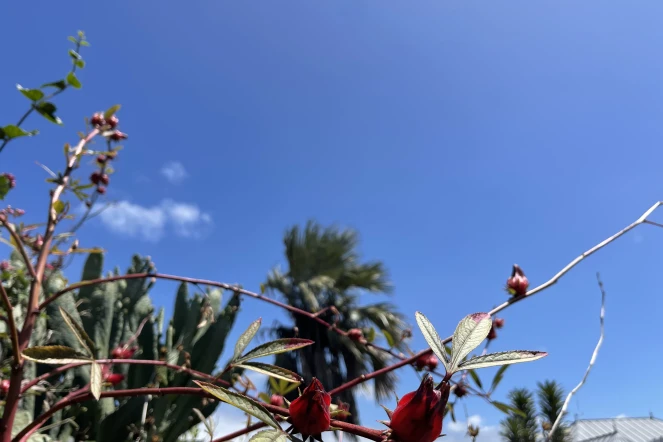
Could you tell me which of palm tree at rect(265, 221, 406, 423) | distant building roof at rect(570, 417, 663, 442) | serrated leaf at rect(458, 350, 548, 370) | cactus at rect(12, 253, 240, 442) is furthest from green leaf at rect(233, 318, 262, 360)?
distant building roof at rect(570, 417, 663, 442)

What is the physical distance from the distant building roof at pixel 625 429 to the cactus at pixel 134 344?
988 centimetres

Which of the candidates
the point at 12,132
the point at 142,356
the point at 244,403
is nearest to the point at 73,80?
the point at 12,132

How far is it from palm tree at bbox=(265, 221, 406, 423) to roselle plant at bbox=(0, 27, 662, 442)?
578 centimetres

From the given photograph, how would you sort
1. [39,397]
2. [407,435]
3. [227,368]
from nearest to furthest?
[407,435] < [227,368] < [39,397]

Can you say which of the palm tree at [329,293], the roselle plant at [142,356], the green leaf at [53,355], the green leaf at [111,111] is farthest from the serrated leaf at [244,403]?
the palm tree at [329,293]

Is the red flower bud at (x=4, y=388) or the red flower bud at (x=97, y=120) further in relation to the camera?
the red flower bud at (x=97, y=120)

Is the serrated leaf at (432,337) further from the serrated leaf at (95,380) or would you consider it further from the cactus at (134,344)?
the cactus at (134,344)

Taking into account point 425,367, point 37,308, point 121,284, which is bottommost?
point 425,367

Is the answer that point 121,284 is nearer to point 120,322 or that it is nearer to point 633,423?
point 120,322

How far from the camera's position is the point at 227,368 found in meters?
0.35

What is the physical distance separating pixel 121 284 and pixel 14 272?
1.35ft

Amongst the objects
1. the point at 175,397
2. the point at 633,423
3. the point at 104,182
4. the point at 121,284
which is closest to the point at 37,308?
the point at 104,182

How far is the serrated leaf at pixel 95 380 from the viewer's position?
35 cm

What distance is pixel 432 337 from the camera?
0.83ft
